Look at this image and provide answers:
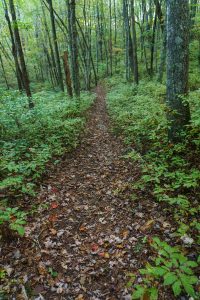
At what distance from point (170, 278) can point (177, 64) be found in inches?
184

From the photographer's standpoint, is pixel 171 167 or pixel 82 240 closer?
pixel 82 240

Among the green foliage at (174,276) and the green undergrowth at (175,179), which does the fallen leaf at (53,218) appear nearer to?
the green undergrowth at (175,179)

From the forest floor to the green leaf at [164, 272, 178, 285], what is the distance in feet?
2.67

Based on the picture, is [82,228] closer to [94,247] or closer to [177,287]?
[94,247]

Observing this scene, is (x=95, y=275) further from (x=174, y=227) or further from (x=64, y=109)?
(x=64, y=109)

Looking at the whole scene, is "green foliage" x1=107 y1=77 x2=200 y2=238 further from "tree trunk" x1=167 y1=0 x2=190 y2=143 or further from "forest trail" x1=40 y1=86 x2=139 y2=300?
"forest trail" x1=40 y1=86 x2=139 y2=300

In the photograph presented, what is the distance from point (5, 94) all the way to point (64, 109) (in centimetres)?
278

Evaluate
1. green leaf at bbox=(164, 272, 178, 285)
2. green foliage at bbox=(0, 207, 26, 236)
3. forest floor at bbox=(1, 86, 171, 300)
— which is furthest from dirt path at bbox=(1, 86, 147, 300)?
green leaf at bbox=(164, 272, 178, 285)

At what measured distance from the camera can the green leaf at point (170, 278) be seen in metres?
2.33

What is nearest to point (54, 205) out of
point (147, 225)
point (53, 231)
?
point (53, 231)

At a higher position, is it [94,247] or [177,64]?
[177,64]

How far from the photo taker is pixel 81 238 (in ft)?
13.2

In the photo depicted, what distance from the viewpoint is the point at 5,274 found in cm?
321

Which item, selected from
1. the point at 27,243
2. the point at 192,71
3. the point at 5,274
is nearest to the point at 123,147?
the point at 27,243
